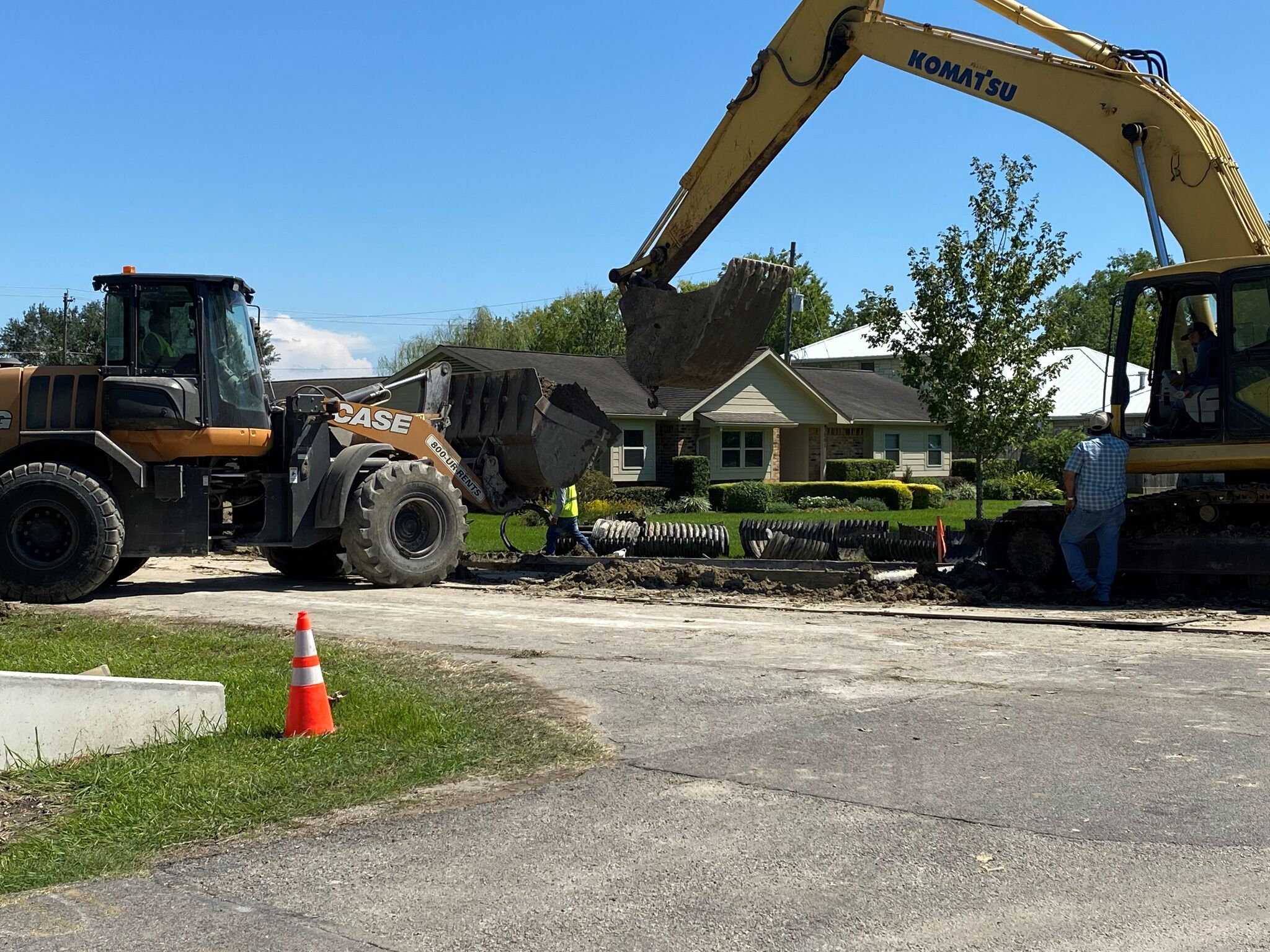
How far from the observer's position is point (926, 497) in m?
39.2

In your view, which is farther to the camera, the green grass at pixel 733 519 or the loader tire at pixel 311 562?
the green grass at pixel 733 519

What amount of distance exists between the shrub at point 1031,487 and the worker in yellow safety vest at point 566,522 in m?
23.9

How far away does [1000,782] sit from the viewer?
20.8ft

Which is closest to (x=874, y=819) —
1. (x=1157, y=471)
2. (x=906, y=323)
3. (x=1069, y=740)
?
(x=1069, y=740)

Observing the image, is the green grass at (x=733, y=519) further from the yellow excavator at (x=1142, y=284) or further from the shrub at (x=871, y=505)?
the yellow excavator at (x=1142, y=284)

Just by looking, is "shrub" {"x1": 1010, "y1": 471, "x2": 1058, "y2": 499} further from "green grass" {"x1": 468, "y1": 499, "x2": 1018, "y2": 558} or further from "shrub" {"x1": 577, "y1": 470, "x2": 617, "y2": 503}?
"shrub" {"x1": 577, "y1": 470, "x2": 617, "y2": 503}

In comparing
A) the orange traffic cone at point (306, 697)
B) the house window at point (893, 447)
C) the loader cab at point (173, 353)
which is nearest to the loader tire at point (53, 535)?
the loader cab at point (173, 353)

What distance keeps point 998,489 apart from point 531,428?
1049 inches

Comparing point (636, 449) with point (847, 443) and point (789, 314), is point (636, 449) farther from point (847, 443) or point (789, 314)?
point (789, 314)

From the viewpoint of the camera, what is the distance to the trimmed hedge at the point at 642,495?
112ft

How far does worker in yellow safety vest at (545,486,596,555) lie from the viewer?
17641 mm

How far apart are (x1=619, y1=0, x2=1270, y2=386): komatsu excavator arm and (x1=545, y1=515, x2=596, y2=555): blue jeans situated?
3327 millimetres

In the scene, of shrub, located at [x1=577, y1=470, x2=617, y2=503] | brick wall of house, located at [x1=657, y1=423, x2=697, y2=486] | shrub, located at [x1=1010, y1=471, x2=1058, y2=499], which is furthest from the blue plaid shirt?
brick wall of house, located at [x1=657, y1=423, x2=697, y2=486]

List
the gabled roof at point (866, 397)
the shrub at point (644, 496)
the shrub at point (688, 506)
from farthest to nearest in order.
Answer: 1. the gabled roof at point (866, 397)
2. the shrub at point (688, 506)
3. the shrub at point (644, 496)
